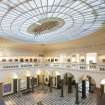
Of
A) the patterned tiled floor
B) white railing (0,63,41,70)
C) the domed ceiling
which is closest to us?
the domed ceiling

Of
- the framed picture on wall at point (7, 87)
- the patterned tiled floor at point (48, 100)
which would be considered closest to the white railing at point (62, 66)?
the framed picture on wall at point (7, 87)

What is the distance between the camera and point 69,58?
25.2 metres

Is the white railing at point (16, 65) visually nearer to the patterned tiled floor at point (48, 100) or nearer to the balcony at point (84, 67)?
the balcony at point (84, 67)

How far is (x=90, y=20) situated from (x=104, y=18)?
0.92 meters

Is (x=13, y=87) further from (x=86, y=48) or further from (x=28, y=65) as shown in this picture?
(x=86, y=48)

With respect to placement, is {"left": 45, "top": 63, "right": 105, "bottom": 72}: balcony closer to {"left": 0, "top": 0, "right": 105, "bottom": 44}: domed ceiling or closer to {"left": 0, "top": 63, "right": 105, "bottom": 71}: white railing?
{"left": 0, "top": 63, "right": 105, "bottom": 71}: white railing

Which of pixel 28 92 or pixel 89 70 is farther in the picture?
pixel 28 92

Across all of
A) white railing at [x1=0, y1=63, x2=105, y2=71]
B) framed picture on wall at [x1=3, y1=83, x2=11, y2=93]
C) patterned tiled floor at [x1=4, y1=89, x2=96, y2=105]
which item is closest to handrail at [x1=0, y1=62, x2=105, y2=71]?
white railing at [x1=0, y1=63, x2=105, y2=71]

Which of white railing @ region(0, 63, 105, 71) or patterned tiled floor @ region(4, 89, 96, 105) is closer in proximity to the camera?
white railing @ region(0, 63, 105, 71)

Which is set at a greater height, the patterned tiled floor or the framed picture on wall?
the framed picture on wall

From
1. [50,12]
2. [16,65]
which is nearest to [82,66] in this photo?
[16,65]

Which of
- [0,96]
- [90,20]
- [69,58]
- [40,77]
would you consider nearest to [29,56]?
[40,77]

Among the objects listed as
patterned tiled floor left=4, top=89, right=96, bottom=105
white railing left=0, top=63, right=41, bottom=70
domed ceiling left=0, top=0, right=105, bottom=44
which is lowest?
patterned tiled floor left=4, top=89, right=96, bottom=105

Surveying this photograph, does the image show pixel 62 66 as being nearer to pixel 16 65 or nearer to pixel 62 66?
pixel 62 66
